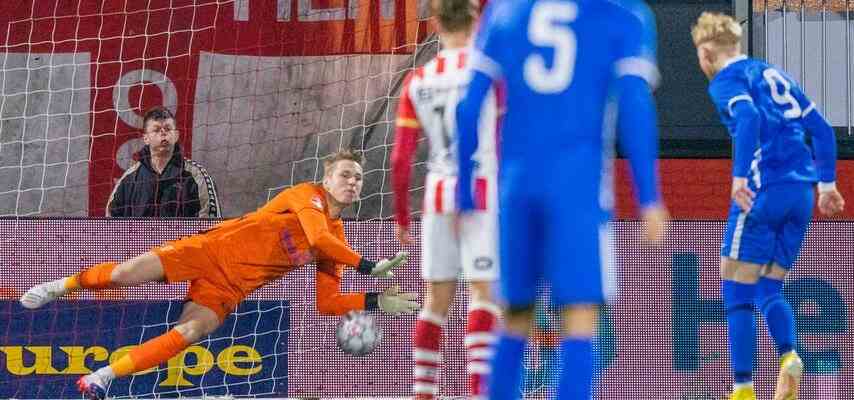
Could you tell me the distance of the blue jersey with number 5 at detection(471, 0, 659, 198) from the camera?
4520mm

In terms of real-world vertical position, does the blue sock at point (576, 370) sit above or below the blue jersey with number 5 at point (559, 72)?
below

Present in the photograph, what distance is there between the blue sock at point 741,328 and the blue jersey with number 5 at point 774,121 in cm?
50

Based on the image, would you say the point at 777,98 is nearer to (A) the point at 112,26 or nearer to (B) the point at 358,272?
(B) the point at 358,272

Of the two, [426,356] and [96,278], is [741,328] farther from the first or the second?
[96,278]

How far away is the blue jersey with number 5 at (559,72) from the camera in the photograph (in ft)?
14.8

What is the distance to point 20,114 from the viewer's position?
33.0 feet

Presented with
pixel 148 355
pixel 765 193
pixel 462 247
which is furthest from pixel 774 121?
pixel 148 355

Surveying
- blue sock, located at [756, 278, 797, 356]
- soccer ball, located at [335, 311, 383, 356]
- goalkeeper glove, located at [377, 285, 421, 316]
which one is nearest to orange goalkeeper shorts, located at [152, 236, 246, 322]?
soccer ball, located at [335, 311, 383, 356]

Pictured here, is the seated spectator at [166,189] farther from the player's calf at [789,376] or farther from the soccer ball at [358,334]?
the player's calf at [789,376]

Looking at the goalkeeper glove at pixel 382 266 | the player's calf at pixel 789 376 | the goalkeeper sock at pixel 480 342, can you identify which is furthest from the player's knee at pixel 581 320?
the goalkeeper glove at pixel 382 266

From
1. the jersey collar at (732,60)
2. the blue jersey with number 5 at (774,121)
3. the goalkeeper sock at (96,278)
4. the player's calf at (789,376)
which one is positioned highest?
the jersey collar at (732,60)

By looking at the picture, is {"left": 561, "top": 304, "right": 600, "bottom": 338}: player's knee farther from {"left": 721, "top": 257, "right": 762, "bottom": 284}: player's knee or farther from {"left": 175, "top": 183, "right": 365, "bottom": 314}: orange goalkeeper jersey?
{"left": 175, "top": 183, "right": 365, "bottom": 314}: orange goalkeeper jersey

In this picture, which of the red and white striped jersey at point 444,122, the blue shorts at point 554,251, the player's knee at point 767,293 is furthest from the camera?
the player's knee at point 767,293

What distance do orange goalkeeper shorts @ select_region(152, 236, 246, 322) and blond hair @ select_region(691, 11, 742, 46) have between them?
280 cm
